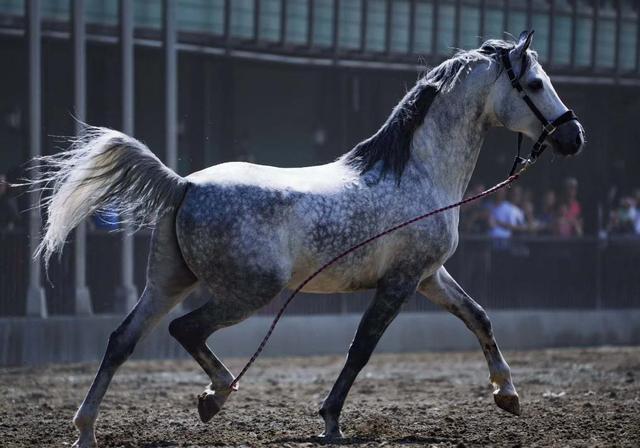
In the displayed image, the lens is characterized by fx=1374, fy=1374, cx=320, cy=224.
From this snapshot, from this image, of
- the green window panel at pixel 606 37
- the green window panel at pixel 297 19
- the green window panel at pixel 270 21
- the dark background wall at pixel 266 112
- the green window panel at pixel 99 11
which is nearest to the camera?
the dark background wall at pixel 266 112

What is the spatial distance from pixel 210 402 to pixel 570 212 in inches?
406

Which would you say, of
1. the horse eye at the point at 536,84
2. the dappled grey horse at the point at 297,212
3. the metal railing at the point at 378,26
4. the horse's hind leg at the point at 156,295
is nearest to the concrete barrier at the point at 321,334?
the metal railing at the point at 378,26

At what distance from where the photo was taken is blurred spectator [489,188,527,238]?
54.9 ft

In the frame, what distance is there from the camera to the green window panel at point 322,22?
16062mm

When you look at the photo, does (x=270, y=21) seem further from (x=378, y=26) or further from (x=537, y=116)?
(x=537, y=116)

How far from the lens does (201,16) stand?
50.9 feet

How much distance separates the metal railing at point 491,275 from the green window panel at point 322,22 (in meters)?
2.88

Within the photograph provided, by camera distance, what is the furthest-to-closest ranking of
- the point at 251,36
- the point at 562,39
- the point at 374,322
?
the point at 562,39
the point at 251,36
the point at 374,322

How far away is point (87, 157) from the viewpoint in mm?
8008

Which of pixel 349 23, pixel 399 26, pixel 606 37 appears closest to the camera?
pixel 349 23

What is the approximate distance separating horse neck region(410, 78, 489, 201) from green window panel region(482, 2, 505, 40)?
26.8 ft

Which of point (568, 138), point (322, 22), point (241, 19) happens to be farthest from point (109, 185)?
point (322, 22)

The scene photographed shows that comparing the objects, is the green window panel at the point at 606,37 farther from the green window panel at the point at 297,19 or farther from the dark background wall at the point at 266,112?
the green window panel at the point at 297,19

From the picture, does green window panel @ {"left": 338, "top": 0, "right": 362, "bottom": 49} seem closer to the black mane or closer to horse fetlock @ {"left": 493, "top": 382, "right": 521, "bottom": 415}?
the black mane
